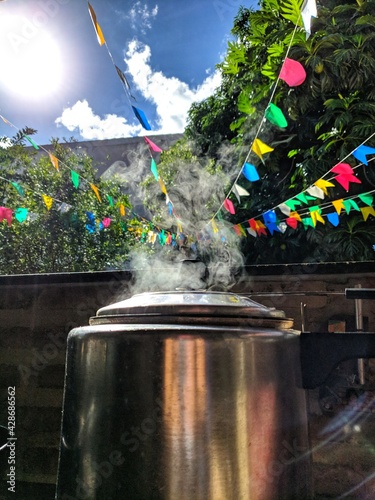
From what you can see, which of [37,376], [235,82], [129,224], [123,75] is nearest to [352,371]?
[37,376]

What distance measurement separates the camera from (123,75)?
2330mm

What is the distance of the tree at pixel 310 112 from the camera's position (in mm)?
5145

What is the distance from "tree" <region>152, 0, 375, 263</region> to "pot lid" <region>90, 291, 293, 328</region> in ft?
12.2

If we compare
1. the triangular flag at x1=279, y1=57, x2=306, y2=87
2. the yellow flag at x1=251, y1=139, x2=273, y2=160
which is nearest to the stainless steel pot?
the triangular flag at x1=279, y1=57, x2=306, y2=87

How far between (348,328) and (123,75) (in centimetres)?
205

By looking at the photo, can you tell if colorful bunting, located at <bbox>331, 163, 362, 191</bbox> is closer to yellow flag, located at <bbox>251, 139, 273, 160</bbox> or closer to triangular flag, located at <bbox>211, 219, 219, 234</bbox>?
yellow flag, located at <bbox>251, 139, 273, 160</bbox>

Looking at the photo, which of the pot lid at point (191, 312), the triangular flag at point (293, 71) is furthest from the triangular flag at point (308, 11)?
the pot lid at point (191, 312)

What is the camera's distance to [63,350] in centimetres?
256

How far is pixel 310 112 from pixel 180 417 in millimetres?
6267

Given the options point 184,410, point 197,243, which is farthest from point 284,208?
point 184,410

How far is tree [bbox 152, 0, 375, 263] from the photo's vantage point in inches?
203

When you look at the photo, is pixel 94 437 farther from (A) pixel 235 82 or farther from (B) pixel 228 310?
(A) pixel 235 82

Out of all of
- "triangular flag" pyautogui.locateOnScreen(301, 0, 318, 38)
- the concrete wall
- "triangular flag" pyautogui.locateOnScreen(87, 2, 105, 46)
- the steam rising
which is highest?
"triangular flag" pyautogui.locateOnScreen(87, 2, 105, 46)

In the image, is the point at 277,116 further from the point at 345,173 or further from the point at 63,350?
the point at 63,350
